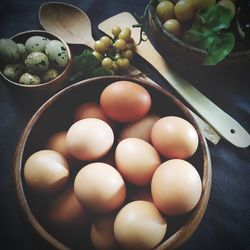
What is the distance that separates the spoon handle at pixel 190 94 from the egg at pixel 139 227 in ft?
0.82

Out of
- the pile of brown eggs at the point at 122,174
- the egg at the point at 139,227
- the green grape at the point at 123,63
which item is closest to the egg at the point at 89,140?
the pile of brown eggs at the point at 122,174

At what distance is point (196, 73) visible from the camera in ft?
2.19

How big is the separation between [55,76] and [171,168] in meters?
0.31

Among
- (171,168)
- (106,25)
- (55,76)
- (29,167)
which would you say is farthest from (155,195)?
(106,25)

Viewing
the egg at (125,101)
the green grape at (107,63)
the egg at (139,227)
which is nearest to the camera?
the egg at (139,227)

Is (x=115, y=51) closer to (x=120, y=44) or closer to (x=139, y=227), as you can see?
(x=120, y=44)

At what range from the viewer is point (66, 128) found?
58cm

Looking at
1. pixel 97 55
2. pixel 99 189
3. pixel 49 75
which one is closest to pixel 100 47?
pixel 97 55

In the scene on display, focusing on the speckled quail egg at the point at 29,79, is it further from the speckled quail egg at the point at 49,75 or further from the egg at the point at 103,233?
the egg at the point at 103,233

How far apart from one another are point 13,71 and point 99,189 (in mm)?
317

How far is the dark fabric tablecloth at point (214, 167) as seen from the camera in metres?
0.54

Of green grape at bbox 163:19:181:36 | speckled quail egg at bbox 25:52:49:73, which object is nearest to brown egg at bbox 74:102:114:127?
speckled quail egg at bbox 25:52:49:73

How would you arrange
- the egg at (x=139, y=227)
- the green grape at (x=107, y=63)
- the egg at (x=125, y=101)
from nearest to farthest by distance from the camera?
the egg at (x=139, y=227) < the egg at (x=125, y=101) < the green grape at (x=107, y=63)

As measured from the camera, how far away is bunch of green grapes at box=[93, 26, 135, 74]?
65cm
